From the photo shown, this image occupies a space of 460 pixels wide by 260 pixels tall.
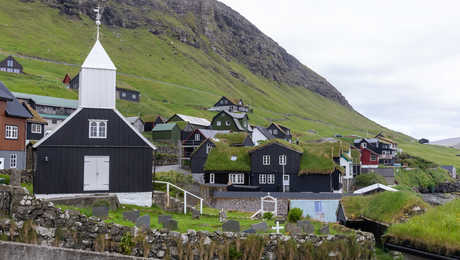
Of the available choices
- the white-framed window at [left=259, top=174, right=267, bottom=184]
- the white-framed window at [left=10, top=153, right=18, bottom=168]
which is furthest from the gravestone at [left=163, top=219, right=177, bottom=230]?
the white-framed window at [left=259, top=174, right=267, bottom=184]

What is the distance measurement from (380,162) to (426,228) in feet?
352

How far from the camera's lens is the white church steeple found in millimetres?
26047

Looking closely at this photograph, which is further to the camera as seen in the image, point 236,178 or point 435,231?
point 236,178

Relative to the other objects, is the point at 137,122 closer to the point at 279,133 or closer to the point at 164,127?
the point at 164,127

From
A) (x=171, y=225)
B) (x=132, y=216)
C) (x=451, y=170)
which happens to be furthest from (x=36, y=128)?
(x=451, y=170)

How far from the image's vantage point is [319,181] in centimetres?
5056

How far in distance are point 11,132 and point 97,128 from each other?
51.2ft

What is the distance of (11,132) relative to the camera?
36500 millimetres

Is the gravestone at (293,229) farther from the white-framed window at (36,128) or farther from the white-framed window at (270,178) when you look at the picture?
the white-framed window at (36,128)

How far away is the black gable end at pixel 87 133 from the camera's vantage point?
2546 centimetres

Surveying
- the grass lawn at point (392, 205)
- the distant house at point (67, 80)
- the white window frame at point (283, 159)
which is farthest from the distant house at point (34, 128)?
the distant house at point (67, 80)

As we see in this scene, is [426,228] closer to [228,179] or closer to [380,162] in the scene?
[228,179]

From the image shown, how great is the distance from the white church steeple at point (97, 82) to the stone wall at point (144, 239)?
10.7 metres

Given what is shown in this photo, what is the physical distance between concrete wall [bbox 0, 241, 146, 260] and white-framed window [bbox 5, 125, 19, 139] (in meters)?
28.2
